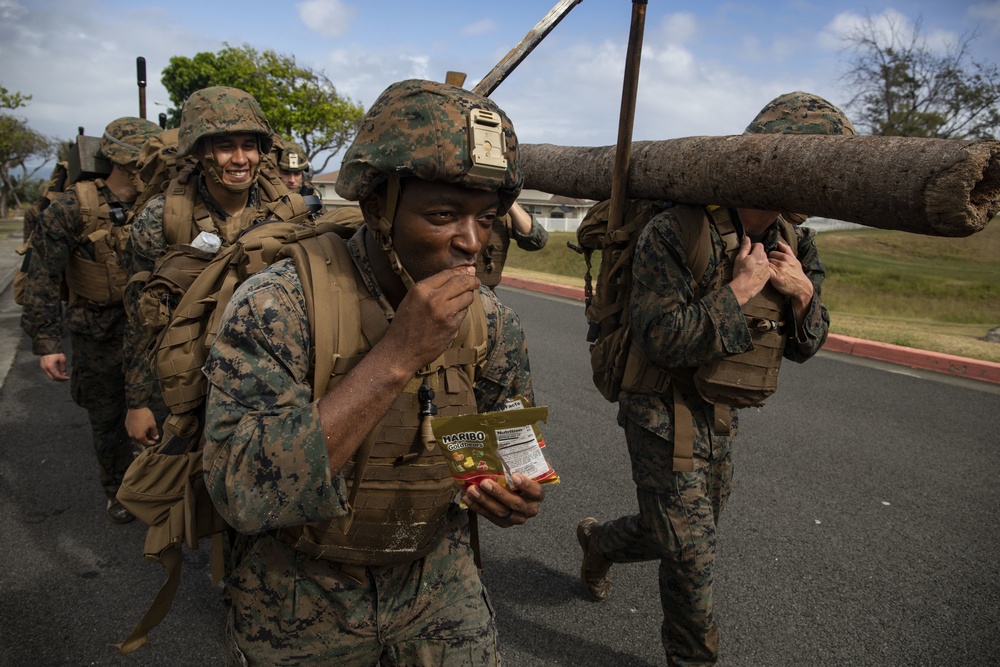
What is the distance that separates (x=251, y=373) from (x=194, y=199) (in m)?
2.60

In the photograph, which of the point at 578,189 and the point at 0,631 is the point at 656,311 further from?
the point at 0,631

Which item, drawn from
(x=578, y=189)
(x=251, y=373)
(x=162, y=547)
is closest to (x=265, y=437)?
(x=251, y=373)

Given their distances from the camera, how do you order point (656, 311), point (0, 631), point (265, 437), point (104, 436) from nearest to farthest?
point (265, 437) < point (656, 311) < point (0, 631) < point (104, 436)

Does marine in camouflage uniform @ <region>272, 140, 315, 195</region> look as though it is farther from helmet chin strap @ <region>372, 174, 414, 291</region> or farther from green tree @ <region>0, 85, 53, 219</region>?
green tree @ <region>0, 85, 53, 219</region>

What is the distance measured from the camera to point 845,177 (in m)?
1.97

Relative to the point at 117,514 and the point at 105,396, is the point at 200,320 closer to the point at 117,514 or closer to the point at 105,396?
the point at 117,514

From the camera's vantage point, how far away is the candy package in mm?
1634

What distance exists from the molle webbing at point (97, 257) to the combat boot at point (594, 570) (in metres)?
3.31

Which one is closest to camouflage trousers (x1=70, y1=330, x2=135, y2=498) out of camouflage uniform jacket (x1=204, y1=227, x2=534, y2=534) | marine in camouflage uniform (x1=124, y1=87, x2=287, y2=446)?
marine in camouflage uniform (x1=124, y1=87, x2=287, y2=446)

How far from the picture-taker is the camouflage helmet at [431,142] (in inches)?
65.4

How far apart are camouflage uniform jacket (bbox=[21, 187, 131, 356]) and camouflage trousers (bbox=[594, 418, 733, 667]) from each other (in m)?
3.67

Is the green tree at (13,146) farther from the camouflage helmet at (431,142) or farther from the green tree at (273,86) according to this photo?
the camouflage helmet at (431,142)

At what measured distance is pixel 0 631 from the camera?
11.1 ft

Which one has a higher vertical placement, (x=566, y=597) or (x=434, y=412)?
(x=434, y=412)
